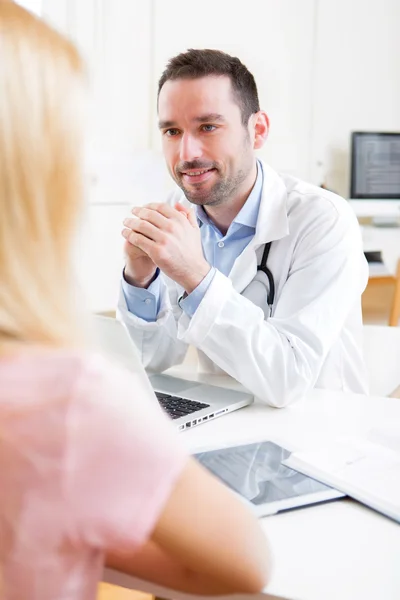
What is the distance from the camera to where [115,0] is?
116 inches

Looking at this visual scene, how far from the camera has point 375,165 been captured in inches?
144

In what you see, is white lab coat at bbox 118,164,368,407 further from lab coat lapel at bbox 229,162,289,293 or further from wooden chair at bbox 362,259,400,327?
wooden chair at bbox 362,259,400,327

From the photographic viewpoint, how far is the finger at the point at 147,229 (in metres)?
1.34

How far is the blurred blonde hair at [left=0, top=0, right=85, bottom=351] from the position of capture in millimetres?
503

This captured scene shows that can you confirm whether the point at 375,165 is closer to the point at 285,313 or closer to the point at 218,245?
the point at 218,245

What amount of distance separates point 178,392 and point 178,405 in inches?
4.0

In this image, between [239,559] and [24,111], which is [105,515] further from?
[24,111]

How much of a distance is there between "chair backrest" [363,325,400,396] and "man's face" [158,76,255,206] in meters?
0.49

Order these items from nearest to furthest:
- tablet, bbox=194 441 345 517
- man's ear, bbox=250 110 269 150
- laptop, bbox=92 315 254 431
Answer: tablet, bbox=194 441 345 517 → laptop, bbox=92 315 254 431 → man's ear, bbox=250 110 269 150

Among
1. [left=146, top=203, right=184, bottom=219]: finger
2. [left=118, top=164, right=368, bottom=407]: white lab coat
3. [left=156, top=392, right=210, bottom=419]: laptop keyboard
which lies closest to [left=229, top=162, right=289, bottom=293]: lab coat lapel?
[left=118, top=164, right=368, bottom=407]: white lab coat

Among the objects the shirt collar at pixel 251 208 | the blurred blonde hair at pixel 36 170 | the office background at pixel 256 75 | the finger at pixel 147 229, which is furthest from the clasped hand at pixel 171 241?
the office background at pixel 256 75

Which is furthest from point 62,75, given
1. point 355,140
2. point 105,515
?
point 355,140

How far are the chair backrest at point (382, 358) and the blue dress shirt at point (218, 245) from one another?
1.23 ft

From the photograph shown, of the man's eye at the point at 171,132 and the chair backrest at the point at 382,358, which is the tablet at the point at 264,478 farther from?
the man's eye at the point at 171,132
